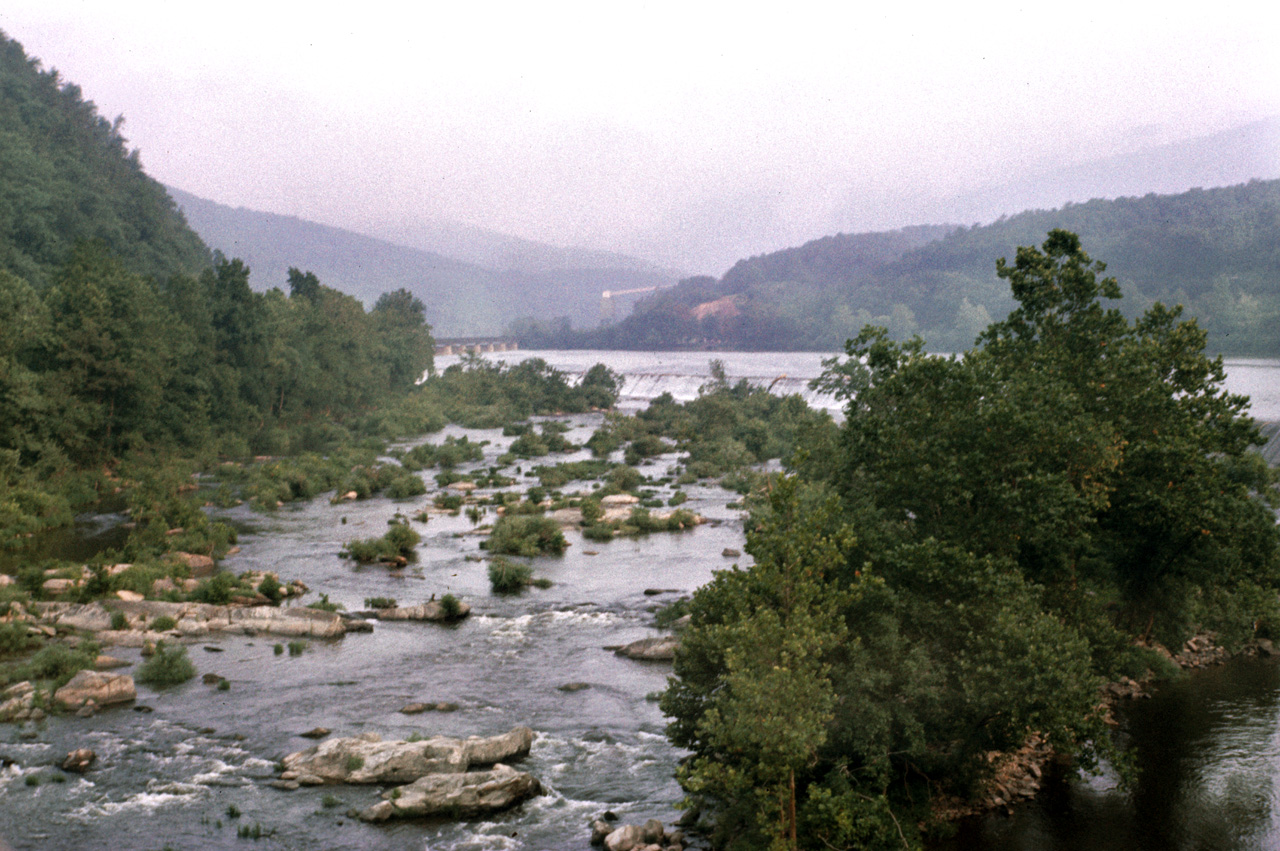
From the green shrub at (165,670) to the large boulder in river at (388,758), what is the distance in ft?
27.5

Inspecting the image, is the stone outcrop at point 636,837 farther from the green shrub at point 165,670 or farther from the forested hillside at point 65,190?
the forested hillside at point 65,190

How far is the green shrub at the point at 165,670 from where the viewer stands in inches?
1257

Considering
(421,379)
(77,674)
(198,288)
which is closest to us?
(77,674)

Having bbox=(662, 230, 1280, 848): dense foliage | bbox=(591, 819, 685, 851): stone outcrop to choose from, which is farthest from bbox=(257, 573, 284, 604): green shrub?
bbox=(591, 819, 685, 851): stone outcrop

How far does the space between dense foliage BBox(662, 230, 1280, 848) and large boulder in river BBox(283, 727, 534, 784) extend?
6330mm

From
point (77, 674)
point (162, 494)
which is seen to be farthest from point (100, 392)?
point (77, 674)

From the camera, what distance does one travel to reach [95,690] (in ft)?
98.2

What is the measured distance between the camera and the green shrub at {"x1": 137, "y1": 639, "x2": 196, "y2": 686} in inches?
1257

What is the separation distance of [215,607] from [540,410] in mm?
100103

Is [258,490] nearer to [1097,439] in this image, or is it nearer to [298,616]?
[298,616]

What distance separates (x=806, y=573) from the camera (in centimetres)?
2002

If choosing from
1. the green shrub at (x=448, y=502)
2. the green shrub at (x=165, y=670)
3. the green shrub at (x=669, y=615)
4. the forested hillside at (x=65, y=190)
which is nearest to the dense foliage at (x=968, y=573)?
the green shrub at (x=669, y=615)

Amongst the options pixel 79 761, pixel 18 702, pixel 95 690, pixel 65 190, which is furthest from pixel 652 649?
pixel 65 190

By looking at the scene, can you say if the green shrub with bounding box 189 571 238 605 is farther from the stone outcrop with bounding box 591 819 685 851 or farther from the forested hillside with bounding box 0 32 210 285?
the forested hillside with bounding box 0 32 210 285
